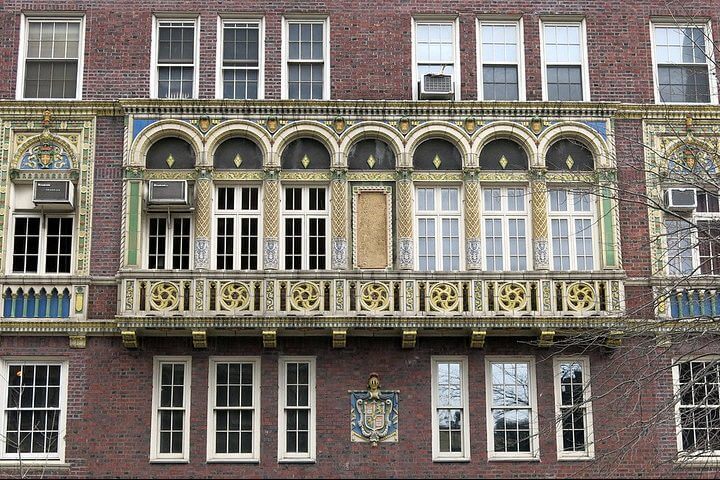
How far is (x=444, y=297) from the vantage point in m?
25.6

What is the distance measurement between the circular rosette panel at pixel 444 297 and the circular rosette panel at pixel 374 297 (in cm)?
98

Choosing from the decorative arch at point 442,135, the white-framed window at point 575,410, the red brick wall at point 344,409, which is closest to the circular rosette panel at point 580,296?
the red brick wall at point 344,409

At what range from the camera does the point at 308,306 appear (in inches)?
1001

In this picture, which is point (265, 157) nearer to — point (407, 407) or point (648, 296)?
point (407, 407)

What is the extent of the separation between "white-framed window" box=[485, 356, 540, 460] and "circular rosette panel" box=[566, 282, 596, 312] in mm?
1552

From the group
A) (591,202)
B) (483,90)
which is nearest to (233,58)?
(483,90)

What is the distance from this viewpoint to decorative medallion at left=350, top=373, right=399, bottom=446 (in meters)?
25.4

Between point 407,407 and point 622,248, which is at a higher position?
point 622,248

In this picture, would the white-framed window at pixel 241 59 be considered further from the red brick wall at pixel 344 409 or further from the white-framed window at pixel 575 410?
the white-framed window at pixel 575 410

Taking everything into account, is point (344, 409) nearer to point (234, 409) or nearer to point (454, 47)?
point (234, 409)

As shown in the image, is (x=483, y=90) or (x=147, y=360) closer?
(x=147, y=360)

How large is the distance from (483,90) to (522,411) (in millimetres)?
7356

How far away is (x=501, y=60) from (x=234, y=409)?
10038 millimetres

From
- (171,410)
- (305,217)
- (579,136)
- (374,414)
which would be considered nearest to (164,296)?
(171,410)
